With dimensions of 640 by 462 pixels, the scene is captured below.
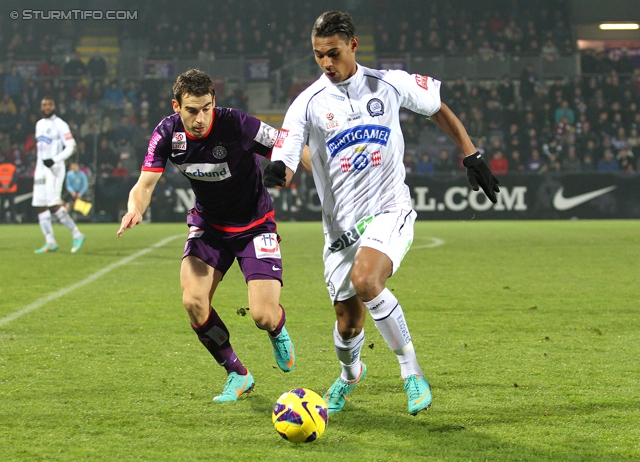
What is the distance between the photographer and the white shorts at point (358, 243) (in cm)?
446

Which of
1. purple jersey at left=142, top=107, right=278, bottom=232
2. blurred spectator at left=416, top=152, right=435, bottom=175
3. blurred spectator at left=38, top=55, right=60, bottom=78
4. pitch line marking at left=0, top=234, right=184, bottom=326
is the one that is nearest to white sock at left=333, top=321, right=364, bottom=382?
purple jersey at left=142, top=107, right=278, bottom=232

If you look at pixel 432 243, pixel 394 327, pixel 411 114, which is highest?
pixel 411 114

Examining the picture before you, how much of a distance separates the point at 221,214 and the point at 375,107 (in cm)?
123

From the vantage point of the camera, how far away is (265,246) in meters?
5.14

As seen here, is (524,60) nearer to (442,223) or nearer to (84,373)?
(442,223)

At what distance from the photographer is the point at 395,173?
4.64 meters

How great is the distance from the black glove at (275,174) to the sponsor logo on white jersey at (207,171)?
2.70 feet

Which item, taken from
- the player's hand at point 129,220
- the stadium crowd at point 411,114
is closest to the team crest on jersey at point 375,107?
the player's hand at point 129,220

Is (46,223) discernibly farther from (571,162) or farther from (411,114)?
(571,162)

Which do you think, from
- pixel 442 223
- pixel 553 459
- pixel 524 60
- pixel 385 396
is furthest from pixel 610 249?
pixel 524 60

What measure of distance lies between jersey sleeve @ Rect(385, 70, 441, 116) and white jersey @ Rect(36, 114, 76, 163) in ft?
34.8

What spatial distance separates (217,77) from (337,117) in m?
24.5

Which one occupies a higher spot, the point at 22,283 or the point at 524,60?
the point at 524,60

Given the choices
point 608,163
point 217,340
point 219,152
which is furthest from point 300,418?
point 608,163
